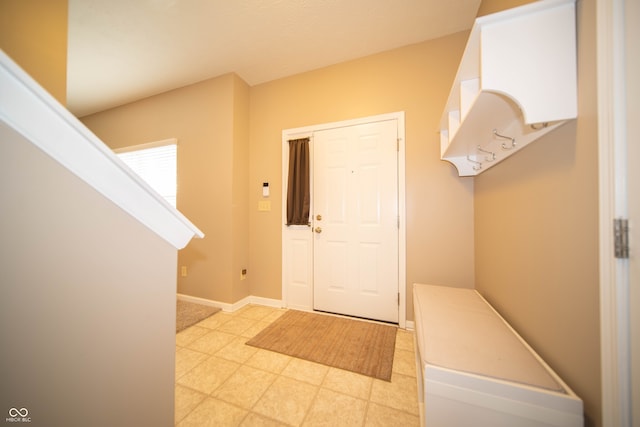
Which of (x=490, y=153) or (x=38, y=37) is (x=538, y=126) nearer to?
(x=490, y=153)

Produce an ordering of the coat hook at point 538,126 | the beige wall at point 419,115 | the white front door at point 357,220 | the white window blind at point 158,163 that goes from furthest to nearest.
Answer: the white window blind at point 158,163
the white front door at point 357,220
the beige wall at point 419,115
the coat hook at point 538,126

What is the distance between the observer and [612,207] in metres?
0.62

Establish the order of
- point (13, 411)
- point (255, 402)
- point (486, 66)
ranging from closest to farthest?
point (13, 411) < point (486, 66) < point (255, 402)

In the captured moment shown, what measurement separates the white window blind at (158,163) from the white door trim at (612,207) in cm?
357

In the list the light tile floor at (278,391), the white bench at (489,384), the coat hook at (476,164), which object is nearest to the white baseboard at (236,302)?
the light tile floor at (278,391)

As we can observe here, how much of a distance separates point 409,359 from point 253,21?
10.3 feet

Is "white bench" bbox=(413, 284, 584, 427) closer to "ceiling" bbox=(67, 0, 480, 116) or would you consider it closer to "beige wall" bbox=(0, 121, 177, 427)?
"beige wall" bbox=(0, 121, 177, 427)

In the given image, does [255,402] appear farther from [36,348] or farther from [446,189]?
[446,189]

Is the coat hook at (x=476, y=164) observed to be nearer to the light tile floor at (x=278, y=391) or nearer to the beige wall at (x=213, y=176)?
the light tile floor at (x=278, y=391)

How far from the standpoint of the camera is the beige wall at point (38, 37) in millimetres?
1120

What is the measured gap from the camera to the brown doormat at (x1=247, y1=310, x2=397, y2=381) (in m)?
1.60

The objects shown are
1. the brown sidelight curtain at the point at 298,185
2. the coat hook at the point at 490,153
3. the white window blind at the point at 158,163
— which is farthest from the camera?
the white window blind at the point at 158,163

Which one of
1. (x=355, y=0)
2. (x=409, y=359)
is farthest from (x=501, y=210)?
(x=355, y=0)

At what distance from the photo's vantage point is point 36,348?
0.48 metres
